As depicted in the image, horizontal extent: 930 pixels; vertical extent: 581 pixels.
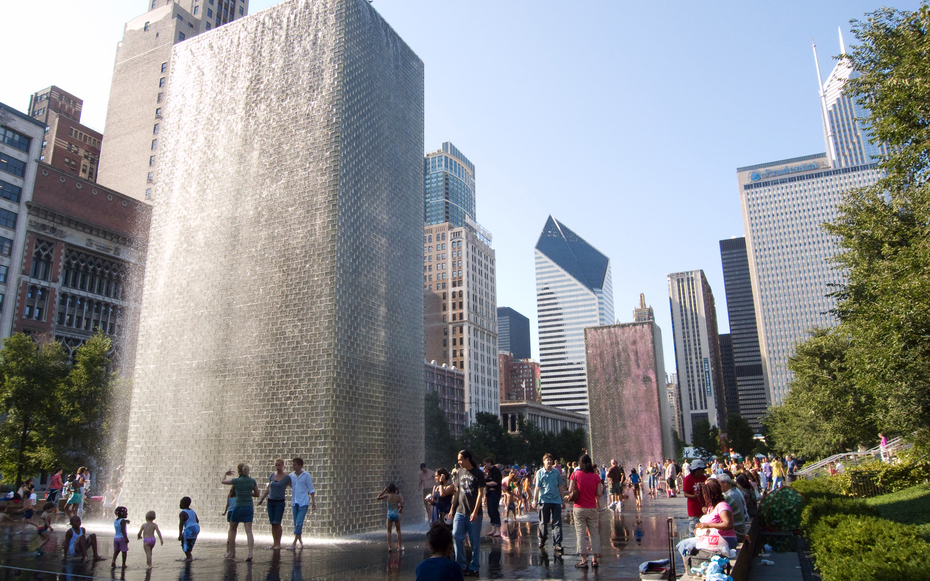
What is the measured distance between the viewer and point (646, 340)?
59.0m

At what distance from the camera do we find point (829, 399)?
108 feet

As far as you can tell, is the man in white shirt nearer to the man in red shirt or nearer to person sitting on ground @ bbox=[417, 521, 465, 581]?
the man in red shirt

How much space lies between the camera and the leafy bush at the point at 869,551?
635 centimetres

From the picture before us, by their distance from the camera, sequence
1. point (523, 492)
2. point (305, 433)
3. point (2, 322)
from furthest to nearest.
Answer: point (2, 322) < point (523, 492) < point (305, 433)

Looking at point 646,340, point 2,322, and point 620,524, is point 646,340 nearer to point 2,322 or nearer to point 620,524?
point 620,524

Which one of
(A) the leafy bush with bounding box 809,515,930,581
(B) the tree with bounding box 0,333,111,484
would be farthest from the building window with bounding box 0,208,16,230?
(A) the leafy bush with bounding box 809,515,930,581

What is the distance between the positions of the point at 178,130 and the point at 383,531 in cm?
1548

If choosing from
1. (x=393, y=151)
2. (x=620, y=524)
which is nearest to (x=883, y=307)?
(x=620, y=524)

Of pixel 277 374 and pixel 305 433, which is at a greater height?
pixel 277 374

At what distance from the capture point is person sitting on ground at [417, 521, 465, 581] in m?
4.79

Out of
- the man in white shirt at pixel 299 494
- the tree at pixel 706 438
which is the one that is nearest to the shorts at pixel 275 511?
the man in white shirt at pixel 299 494

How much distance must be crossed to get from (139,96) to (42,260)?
3062 centimetres

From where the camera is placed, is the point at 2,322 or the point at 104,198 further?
the point at 104,198

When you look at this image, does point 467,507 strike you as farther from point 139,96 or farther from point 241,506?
point 139,96
